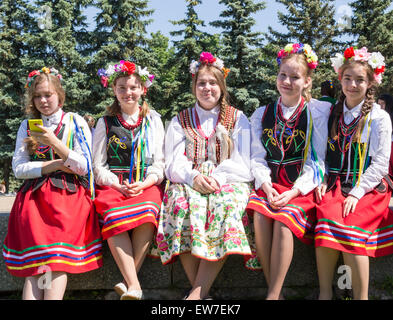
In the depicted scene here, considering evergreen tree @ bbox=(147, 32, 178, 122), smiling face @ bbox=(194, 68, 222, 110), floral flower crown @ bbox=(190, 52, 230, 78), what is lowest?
smiling face @ bbox=(194, 68, 222, 110)

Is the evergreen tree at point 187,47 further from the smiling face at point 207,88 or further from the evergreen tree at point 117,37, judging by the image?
the smiling face at point 207,88

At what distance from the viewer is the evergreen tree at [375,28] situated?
765 inches

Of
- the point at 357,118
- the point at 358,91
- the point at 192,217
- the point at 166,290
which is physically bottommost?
the point at 166,290

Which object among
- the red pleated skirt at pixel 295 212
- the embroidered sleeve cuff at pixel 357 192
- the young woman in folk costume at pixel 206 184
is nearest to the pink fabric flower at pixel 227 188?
the young woman in folk costume at pixel 206 184

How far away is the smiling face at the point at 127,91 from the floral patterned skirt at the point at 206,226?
95 centimetres

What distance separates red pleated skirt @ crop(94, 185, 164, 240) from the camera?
297cm

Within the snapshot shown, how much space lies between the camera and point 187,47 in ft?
61.5

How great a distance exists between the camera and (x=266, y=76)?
17516 millimetres

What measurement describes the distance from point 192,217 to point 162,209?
11.9 inches

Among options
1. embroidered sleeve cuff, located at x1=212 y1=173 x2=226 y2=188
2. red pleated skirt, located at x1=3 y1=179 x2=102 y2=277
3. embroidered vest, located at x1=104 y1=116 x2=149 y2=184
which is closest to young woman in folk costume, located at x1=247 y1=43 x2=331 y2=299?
embroidered sleeve cuff, located at x1=212 y1=173 x2=226 y2=188

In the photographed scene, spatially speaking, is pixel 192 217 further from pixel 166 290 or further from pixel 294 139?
pixel 294 139

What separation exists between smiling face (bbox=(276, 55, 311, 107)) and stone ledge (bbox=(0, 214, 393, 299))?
1224 millimetres

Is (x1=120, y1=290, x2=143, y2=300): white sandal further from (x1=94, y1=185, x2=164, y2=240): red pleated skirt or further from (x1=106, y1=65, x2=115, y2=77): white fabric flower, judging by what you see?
(x1=106, y1=65, x2=115, y2=77): white fabric flower
